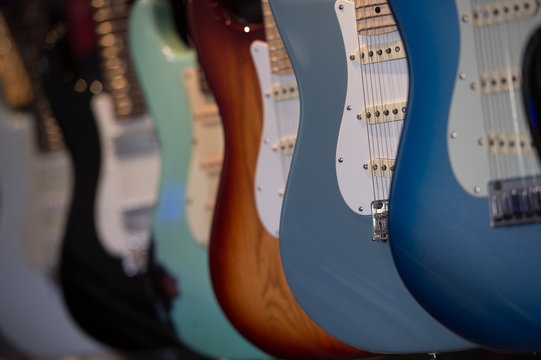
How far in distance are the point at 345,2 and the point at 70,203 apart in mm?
1318

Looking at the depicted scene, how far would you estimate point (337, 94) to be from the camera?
137 centimetres

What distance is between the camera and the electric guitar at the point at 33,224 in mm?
2668

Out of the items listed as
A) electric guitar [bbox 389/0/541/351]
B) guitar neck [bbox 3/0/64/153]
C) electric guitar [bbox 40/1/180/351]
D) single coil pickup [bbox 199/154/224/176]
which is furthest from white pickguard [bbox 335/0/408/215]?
guitar neck [bbox 3/0/64/153]

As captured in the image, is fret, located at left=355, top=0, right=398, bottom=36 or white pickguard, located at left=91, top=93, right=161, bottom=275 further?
white pickguard, located at left=91, top=93, right=161, bottom=275

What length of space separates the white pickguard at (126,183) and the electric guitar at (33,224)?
12.8 inches

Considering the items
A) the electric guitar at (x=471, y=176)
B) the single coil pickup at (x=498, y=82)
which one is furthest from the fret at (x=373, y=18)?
the single coil pickup at (x=498, y=82)

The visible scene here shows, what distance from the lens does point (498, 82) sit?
45.4 inches

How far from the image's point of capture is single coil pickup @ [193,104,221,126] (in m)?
1.99

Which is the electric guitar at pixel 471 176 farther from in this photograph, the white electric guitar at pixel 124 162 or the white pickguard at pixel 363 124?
the white electric guitar at pixel 124 162

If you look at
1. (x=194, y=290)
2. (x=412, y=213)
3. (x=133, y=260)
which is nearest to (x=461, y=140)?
(x=412, y=213)

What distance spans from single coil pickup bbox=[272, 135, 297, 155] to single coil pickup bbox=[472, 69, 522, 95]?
0.46 metres

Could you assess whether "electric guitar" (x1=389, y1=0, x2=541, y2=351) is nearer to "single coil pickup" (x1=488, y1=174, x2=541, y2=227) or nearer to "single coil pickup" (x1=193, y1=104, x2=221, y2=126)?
"single coil pickup" (x1=488, y1=174, x2=541, y2=227)

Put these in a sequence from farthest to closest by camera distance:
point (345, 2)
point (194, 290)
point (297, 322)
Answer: point (194, 290), point (297, 322), point (345, 2)

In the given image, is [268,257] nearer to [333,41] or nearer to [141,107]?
[333,41]
